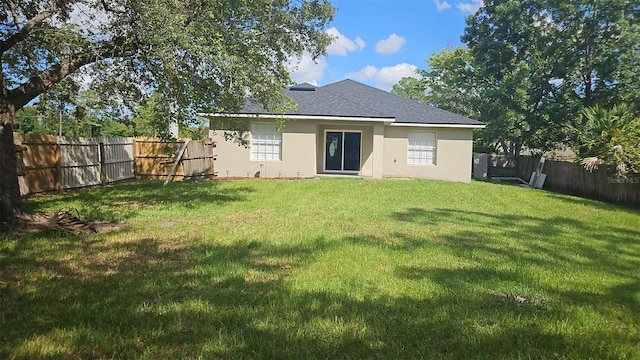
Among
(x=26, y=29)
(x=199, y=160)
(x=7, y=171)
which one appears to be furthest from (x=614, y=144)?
(x=7, y=171)

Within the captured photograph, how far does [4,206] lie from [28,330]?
15.7 ft

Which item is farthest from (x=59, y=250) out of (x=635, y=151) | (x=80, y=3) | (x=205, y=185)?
(x=635, y=151)

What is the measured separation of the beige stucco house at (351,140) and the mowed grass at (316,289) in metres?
9.51

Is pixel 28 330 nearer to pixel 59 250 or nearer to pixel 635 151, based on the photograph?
pixel 59 250

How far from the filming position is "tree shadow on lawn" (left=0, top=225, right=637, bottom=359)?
295 centimetres

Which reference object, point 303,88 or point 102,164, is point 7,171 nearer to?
point 102,164

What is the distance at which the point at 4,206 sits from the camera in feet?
22.2

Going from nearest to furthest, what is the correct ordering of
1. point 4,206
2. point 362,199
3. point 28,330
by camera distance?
point 28,330 → point 4,206 → point 362,199

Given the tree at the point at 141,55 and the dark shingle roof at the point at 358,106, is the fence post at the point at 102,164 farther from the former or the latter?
the dark shingle roof at the point at 358,106

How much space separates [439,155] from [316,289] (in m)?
16.3

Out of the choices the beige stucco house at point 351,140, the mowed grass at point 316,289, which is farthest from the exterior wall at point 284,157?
the mowed grass at point 316,289

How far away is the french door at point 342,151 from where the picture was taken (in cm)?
2008

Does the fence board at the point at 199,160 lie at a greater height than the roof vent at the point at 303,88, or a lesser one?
lesser

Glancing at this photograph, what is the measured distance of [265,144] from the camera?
18.3 m
